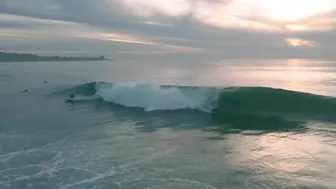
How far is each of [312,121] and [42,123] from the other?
12.9 meters

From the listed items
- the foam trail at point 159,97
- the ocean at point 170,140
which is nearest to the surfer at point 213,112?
the ocean at point 170,140

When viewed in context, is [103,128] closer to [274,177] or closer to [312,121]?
[274,177]

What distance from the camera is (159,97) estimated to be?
2041 cm

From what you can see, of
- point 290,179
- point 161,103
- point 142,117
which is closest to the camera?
point 290,179

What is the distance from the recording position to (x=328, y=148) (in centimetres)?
1086

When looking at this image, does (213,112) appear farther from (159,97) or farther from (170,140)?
(170,140)

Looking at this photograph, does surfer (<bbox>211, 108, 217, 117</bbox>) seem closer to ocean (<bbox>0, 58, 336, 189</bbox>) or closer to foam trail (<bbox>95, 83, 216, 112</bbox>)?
ocean (<bbox>0, 58, 336, 189</bbox>)

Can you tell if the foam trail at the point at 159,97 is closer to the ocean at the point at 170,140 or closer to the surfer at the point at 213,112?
the ocean at the point at 170,140

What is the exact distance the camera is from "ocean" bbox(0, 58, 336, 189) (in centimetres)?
832

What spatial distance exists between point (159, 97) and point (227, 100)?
13.7ft

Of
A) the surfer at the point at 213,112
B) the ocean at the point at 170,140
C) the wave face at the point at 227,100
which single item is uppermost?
the wave face at the point at 227,100

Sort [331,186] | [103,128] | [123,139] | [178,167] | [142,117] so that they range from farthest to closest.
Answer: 1. [142,117]
2. [103,128]
3. [123,139]
4. [178,167]
5. [331,186]

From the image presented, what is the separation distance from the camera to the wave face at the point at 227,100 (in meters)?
18.0

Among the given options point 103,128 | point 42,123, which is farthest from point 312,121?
point 42,123
